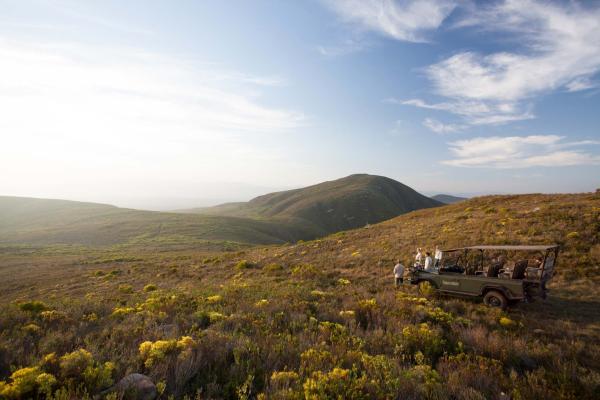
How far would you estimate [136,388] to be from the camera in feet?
13.3

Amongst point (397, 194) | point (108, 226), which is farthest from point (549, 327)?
point (397, 194)

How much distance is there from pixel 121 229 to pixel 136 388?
283 ft

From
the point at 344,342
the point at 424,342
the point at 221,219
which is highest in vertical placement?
the point at 344,342

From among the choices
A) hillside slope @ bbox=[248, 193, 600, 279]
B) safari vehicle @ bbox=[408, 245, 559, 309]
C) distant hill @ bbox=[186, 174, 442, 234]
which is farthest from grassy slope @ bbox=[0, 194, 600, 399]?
distant hill @ bbox=[186, 174, 442, 234]

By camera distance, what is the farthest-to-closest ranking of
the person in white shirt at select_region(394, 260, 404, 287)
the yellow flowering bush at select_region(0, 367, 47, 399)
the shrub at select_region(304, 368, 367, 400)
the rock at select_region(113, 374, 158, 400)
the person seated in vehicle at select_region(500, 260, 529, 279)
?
1. the person in white shirt at select_region(394, 260, 404, 287)
2. the person seated in vehicle at select_region(500, 260, 529, 279)
3. the shrub at select_region(304, 368, 367, 400)
4. the rock at select_region(113, 374, 158, 400)
5. the yellow flowering bush at select_region(0, 367, 47, 399)

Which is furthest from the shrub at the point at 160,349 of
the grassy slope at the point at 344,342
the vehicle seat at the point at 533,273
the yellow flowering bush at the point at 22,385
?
the vehicle seat at the point at 533,273

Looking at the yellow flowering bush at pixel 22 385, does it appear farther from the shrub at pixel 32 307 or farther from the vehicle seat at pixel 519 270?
the vehicle seat at pixel 519 270

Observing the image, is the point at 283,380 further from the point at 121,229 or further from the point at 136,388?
the point at 121,229

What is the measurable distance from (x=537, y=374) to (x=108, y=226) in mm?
95265

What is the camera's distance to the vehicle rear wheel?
12.2 metres

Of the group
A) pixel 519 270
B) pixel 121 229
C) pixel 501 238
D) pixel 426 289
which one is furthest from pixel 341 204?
pixel 519 270

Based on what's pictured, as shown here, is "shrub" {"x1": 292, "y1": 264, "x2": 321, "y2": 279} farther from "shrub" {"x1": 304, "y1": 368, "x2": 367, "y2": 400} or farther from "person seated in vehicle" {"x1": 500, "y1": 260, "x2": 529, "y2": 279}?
"shrub" {"x1": 304, "y1": 368, "x2": 367, "y2": 400}

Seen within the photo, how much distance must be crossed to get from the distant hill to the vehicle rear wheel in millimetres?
94232

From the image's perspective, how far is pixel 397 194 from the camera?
556 feet
